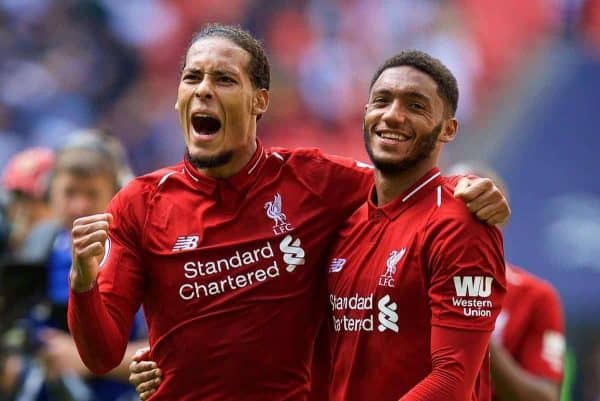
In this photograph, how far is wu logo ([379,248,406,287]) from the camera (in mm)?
4309

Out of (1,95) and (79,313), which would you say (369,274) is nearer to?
(79,313)

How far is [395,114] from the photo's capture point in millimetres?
4477

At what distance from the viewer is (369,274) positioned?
14.4 ft

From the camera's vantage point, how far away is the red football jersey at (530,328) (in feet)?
21.0

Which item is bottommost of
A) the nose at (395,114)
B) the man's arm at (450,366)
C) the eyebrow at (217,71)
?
the man's arm at (450,366)

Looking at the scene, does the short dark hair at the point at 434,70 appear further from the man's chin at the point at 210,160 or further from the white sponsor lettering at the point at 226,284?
the white sponsor lettering at the point at 226,284

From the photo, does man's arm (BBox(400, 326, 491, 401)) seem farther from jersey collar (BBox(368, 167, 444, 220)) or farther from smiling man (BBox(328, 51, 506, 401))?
jersey collar (BBox(368, 167, 444, 220))

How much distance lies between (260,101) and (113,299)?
0.90 metres

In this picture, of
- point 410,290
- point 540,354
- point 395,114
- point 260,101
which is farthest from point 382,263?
point 540,354

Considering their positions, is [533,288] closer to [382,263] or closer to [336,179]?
[336,179]

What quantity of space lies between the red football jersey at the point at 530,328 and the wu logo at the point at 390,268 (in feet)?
7.03

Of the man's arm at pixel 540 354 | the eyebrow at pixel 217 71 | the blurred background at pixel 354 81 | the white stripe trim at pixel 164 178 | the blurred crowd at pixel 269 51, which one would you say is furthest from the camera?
the blurred crowd at pixel 269 51

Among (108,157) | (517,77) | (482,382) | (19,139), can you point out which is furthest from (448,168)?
(482,382)

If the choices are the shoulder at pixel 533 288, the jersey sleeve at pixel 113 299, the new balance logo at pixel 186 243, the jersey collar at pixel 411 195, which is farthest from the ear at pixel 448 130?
the shoulder at pixel 533 288
